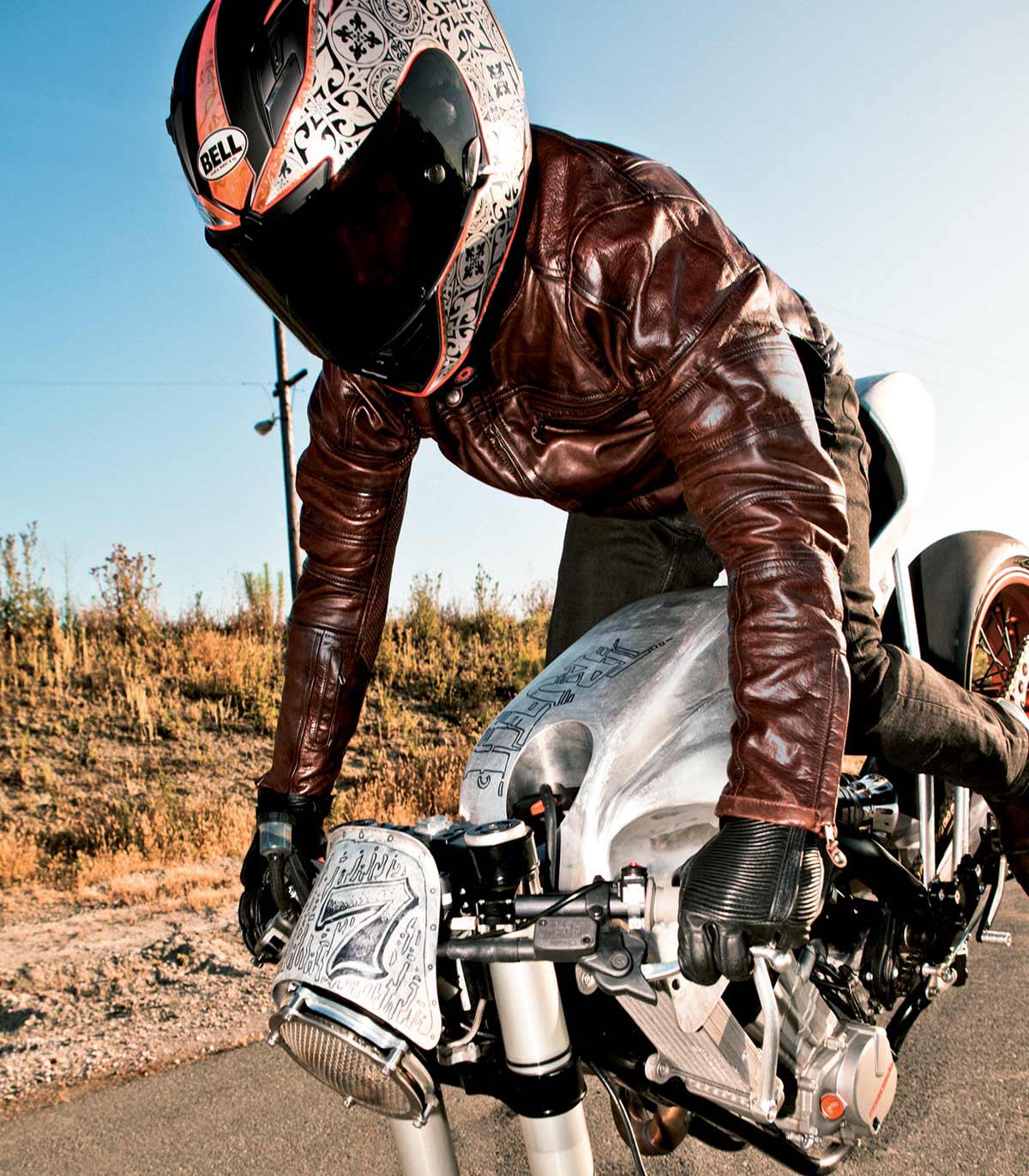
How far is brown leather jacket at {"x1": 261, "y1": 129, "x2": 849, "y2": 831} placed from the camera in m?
1.62

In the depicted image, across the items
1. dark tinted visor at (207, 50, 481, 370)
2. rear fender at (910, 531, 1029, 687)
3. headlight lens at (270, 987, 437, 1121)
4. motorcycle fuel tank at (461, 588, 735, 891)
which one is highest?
dark tinted visor at (207, 50, 481, 370)

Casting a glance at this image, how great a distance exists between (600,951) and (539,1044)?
227 millimetres

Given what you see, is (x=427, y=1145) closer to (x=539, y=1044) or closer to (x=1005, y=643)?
(x=539, y=1044)

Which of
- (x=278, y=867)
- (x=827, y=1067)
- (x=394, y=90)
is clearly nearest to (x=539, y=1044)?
(x=827, y=1067)

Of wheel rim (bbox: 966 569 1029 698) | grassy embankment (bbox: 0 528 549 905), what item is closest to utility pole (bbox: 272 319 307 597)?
grassy embankment (bbox: 0 528 549 905)

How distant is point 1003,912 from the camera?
170 inches

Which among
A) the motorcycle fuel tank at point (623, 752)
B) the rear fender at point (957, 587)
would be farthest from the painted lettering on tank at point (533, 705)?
the rear fender at point (957, 587)

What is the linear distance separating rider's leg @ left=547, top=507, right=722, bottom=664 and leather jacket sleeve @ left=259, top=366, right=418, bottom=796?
49 centimetres

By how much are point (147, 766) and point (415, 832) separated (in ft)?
24.9

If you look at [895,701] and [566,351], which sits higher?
[566,351]

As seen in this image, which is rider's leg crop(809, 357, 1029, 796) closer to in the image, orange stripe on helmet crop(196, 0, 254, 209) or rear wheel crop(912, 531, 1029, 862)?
rear wheel crop(912, 531, 1029, 862)

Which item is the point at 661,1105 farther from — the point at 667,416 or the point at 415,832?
the point at 667,416

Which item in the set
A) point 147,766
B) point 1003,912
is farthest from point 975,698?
point 147,766

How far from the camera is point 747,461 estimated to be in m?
1.69
